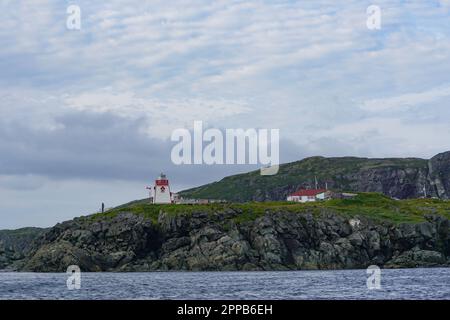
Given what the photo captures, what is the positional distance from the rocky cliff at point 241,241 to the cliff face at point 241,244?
22cm

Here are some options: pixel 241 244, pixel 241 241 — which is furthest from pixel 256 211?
pixel 241 244

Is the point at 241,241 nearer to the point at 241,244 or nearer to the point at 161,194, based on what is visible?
the point at 241,244

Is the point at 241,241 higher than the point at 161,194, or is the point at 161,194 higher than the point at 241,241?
the point at 161,194

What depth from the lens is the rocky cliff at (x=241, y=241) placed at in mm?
157250

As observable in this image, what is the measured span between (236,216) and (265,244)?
16.9m

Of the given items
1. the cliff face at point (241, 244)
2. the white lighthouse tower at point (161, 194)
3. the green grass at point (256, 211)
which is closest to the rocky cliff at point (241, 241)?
the cliff face at point (241, 244)

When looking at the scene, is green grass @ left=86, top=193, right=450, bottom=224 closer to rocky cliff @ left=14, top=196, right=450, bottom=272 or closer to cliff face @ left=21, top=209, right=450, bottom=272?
rocky cliff @ left=14, top=196, right=450, bottom=272

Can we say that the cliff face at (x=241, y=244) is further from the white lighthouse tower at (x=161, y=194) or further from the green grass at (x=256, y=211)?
the white lighthouse tower at (x=161, y=194)

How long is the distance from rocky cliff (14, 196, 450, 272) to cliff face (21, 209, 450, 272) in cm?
22

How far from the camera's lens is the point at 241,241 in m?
158

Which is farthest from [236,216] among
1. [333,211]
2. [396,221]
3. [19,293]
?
[19,293]

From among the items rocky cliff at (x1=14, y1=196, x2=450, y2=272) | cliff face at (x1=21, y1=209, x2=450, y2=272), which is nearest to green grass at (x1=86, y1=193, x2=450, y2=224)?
rocky cliff at (x1=14, y1=196, x2=450, y2=272)

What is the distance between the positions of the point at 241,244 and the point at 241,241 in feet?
5.18

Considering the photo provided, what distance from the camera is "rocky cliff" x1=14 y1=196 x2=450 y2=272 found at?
15725 cm
